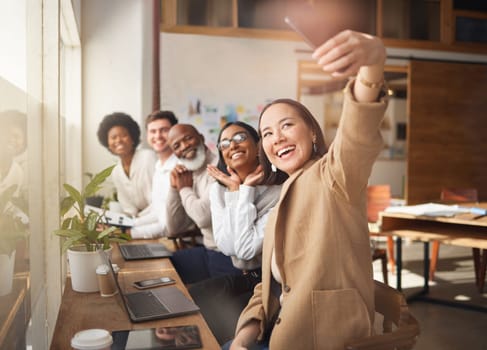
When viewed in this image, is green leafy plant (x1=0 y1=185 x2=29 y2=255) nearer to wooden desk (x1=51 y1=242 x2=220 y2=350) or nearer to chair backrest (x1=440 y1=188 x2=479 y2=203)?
wooden desk (x1=51 y1=242 x2=220 y2=350)

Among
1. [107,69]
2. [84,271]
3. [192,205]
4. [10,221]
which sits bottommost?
[84,271]

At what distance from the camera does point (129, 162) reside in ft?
12.3

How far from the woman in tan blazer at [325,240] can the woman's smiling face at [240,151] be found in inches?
25.7

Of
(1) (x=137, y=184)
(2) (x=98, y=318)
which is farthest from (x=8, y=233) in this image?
(1) (x=137, y=184)

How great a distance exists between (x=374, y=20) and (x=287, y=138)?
451 centimetres

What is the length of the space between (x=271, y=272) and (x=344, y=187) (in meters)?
0.36

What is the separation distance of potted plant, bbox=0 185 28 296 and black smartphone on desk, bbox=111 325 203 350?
0.94 feet

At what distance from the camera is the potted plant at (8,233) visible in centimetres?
111

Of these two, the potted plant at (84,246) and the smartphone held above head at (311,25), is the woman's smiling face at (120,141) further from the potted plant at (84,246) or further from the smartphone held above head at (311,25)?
the smartphone held above head at (311,25)

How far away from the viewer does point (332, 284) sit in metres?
1.17

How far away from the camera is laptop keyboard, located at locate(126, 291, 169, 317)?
4.40 feet

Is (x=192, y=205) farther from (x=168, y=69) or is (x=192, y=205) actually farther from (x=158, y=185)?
(x=168, y=69)

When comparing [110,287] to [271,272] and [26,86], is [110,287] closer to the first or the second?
[271,272]

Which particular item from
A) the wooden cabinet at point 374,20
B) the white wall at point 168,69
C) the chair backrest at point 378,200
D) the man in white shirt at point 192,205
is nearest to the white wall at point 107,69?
the white wall at point 168,69
